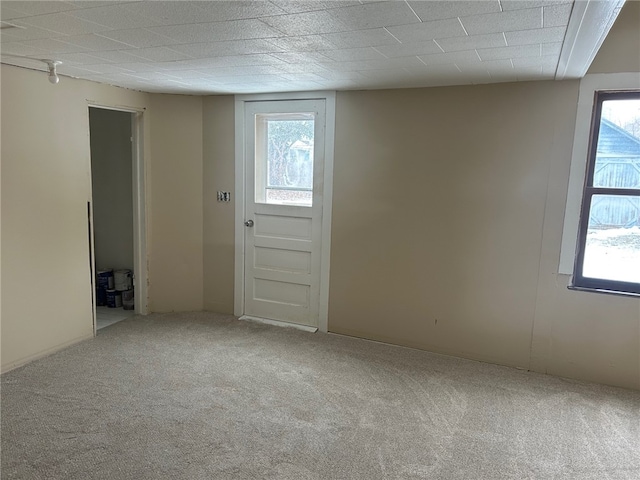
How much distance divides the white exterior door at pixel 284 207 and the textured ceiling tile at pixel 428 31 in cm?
174

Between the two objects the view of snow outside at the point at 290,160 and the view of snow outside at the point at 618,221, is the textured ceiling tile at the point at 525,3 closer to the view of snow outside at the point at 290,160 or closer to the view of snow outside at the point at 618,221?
the view of snow outside at the point at 618,221

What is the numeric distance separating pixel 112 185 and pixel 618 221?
4371 mm

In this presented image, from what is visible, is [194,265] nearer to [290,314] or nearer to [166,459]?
[290,314]

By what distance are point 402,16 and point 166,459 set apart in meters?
2.28

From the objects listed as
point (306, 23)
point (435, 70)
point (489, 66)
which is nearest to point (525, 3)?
point (306, 23)

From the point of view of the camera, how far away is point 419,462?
7.50ft

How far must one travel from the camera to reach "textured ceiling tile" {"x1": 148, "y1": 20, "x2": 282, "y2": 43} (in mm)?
1997

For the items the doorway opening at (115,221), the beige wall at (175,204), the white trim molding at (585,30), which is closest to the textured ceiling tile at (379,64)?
the white trim molding at (585,30)

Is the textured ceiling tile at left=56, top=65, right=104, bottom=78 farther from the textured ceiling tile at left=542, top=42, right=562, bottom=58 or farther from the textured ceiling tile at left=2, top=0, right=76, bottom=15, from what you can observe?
the textured ceiling tile at left=542, top=42, right=562, bottom=58

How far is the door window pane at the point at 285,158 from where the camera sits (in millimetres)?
3959

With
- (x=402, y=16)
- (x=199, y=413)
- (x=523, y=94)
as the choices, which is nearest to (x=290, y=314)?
(x=199, y=413)

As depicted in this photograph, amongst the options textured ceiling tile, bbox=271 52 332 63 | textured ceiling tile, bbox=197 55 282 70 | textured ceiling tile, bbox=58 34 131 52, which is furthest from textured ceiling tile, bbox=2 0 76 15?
textured ceiling tile, bbox=271 52 332 63

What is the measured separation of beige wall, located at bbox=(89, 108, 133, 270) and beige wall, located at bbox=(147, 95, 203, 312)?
417mm

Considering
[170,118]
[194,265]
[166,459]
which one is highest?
[170,118]
